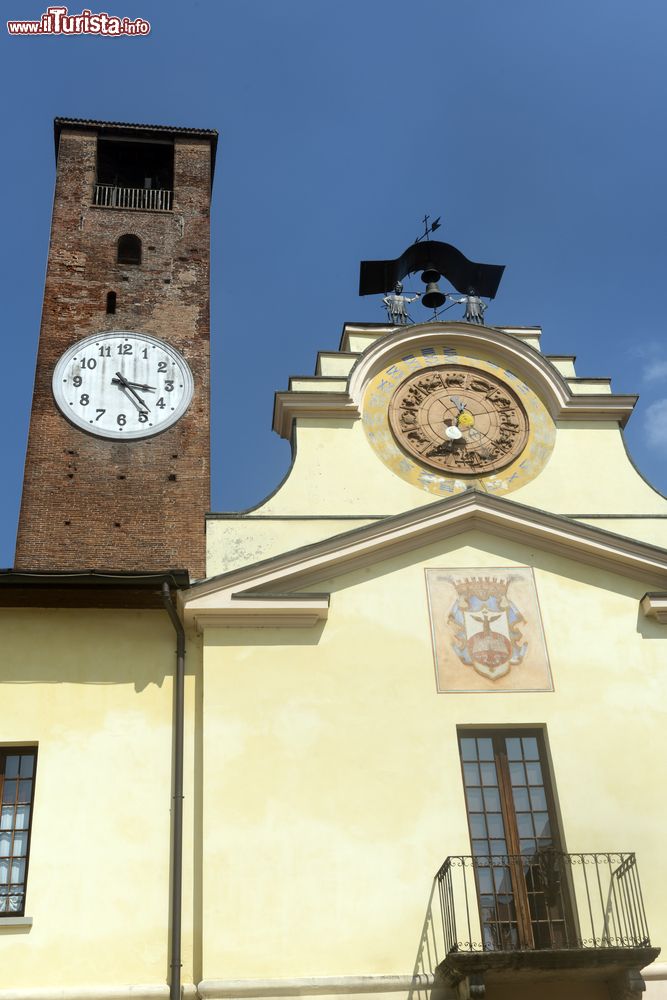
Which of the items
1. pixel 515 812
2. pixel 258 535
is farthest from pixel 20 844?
pixel 515 812

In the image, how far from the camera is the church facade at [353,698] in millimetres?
12523

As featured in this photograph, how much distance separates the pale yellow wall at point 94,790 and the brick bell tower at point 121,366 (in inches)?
82.8

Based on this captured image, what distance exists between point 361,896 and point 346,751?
171 cm

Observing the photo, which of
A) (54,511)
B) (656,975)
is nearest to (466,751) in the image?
(656,975)

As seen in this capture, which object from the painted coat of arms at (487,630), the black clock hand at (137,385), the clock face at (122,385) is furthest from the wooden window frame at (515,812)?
the black clock hand at (137,385)

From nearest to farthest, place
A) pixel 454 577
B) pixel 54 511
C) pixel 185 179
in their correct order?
pixel 454 577
pixel 54 511
pixel 185 179

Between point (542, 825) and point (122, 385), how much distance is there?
31.4 ft

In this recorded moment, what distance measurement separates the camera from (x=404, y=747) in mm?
13758

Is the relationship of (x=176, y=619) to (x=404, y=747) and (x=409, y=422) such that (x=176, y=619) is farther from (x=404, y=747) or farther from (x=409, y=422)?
(x=409, y=422)

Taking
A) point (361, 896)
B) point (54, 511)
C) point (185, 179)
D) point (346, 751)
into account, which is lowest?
point (361, 896)

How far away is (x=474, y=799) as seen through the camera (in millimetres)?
13797

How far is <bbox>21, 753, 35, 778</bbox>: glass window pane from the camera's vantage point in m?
13.5

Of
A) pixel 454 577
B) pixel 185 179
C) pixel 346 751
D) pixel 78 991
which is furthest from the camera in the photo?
pixel 185 179

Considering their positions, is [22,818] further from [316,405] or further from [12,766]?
[316,405]
